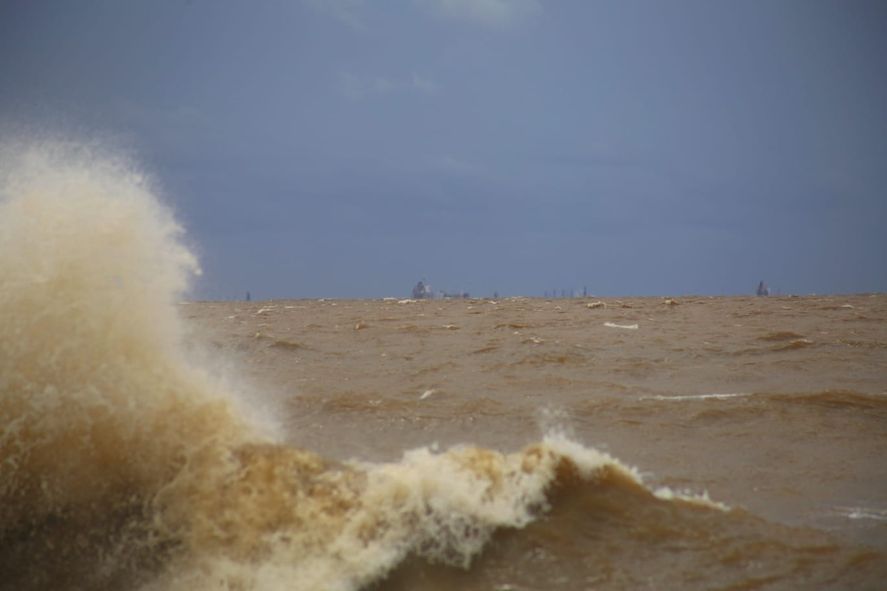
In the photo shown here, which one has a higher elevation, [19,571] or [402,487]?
[402,487]

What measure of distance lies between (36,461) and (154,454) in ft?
2.40

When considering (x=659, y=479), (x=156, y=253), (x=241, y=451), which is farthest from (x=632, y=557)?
(x=156, y=253)

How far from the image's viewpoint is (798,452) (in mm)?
5926

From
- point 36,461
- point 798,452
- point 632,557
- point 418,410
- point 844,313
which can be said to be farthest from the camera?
point 844,313

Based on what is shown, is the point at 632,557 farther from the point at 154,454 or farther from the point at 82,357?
the point at 82,357

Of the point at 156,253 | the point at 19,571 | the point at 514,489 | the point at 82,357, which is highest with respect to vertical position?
the point at 156,253

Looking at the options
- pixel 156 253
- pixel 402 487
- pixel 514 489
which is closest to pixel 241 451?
pixel 402 487

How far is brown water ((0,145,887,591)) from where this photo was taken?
3.67 metres

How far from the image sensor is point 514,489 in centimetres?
427

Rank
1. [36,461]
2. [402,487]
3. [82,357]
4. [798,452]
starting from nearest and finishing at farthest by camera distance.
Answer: [402,487] < [36,461] < [82,357] < [798,452]

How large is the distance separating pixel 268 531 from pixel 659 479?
2.79 metres

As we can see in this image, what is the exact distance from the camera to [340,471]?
445cm

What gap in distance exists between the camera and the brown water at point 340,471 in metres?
3.67

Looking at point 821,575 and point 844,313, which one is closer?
point 821,575
